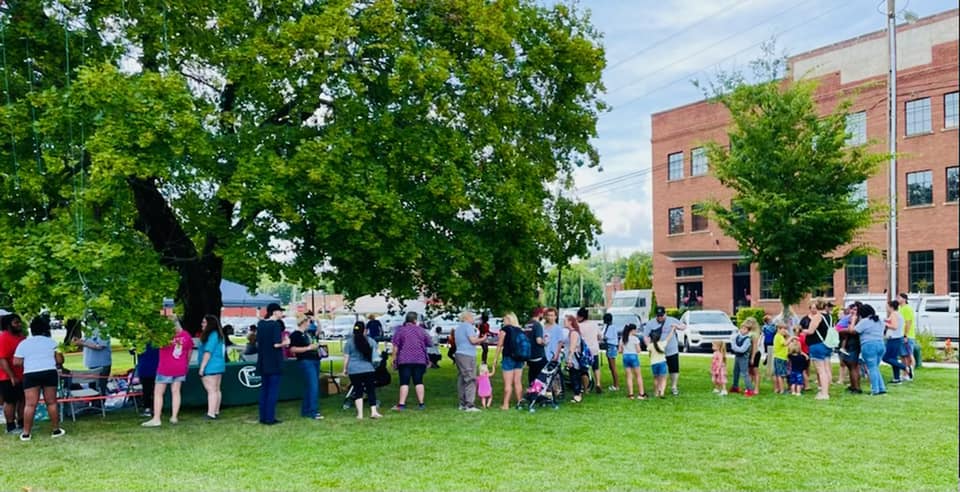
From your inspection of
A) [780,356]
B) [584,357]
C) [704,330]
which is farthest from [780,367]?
[704,330]

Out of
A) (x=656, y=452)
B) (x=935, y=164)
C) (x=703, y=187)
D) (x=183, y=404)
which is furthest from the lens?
(x=703, y=187)

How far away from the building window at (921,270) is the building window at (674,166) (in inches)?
550

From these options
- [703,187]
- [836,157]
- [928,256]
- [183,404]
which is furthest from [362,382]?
[703,187]

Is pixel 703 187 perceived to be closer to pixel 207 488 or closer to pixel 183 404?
pixel 183 404

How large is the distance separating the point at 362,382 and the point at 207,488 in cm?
504

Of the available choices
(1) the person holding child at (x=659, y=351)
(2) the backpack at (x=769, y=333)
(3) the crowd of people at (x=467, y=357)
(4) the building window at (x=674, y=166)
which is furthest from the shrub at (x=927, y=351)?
(4) the building window at (x=674, y=166)

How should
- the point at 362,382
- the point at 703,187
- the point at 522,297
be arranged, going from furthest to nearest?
the point at 703,187, the point at 522,297, the point at 362,382

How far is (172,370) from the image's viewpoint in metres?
12.6

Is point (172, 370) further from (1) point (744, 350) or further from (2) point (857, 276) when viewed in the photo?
(2) point (857, 276)

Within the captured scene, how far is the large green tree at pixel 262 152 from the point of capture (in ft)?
37.4

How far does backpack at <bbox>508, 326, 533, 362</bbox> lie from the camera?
1366 centimetres

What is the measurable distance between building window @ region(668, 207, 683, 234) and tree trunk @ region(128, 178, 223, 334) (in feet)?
118

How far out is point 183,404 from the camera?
14234mm

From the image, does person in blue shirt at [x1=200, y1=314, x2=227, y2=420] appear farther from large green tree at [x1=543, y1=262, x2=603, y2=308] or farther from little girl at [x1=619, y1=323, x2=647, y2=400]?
large green tree at [x1=543, y1=262, x2=603, y2=308]
